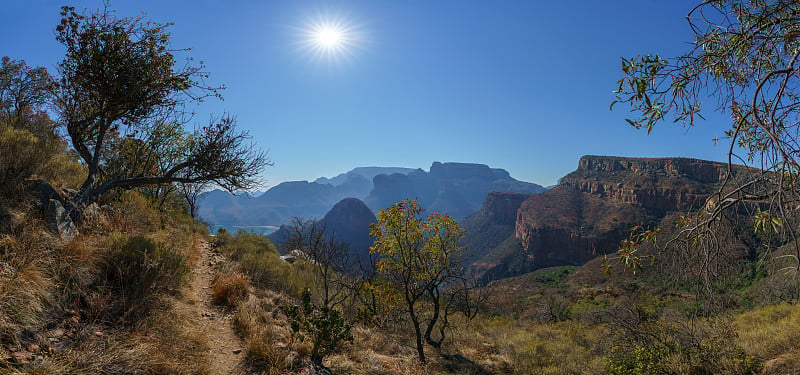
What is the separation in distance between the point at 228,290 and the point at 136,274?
2592 mm

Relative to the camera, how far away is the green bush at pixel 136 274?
4.31 m

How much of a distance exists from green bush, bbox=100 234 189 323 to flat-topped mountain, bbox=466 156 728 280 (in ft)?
214

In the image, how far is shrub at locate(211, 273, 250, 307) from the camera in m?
7.09

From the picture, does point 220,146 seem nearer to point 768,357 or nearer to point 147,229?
point 147,229

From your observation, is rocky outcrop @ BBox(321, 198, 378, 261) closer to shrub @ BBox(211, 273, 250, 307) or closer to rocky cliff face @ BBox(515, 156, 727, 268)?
rocky cliff face @ BBox(515, 156, 727, 268)

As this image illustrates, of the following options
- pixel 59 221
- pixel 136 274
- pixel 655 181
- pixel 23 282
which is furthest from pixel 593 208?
pixel 23 282

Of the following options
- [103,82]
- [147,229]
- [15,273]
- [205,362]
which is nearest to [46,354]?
[15,273]

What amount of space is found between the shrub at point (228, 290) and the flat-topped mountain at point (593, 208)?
6303 centimetres

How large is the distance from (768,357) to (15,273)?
39.8 ft

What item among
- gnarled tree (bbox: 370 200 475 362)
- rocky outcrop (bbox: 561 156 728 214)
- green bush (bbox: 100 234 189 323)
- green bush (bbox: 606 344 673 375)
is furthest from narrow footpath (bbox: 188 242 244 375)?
rocky outcrop (bbox: 561 156 728 214)

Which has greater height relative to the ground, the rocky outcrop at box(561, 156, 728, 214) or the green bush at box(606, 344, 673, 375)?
the rocky outcrop at box(561, 156, 728, 214)

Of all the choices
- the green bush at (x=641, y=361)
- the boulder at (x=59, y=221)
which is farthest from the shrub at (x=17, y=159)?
the green bush at (x=641, y=361)

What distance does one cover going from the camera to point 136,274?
16.2ft

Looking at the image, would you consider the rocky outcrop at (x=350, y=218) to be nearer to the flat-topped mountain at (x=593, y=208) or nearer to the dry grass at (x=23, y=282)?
the flat-topped mountain at (x=593, y=208)
